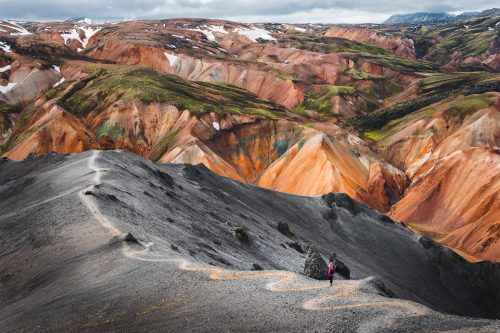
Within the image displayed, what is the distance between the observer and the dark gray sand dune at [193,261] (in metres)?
19.0

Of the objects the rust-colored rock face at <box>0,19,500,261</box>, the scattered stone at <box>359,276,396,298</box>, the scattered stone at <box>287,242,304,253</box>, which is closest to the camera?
the scattered stone at <box>359,276,396,298</box>

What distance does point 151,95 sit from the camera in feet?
387

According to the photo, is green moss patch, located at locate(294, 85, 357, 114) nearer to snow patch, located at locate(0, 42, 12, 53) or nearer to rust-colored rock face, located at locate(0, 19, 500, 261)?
rust-colored rock face, located at locate(0, 19, 500, 261)

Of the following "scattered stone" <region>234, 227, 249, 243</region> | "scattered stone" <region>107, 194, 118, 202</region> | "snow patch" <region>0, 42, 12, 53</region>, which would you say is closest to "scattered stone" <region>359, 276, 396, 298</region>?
"scattered stone" <region>107, 194, 118, 202</region>

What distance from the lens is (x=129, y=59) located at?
18838 centimetres

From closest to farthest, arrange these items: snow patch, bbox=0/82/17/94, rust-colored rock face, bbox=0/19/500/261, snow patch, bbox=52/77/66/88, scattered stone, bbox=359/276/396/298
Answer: scattered stone, bbox=359/276/396/298, rust-colored rock face, bbox=0/19/500/261, snow patch, bbox=0/82/17/94, snow patch, bbox=52/77/66/88

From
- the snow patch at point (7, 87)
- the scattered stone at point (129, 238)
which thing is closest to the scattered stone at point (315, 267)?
the scattered stone at point (129, 238)

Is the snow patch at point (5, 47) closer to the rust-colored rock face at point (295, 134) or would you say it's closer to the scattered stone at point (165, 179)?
the rust-colored rock face at point (295, 134)

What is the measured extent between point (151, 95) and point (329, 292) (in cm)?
10291

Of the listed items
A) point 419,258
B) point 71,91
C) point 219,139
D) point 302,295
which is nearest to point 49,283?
point 302,295

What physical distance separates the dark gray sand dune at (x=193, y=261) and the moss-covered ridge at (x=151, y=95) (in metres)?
52.3

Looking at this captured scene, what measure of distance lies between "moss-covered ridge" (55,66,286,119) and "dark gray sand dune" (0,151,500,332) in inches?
2058

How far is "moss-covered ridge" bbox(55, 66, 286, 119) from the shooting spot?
385ft

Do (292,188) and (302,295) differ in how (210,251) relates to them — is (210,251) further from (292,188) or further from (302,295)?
(292,188)
